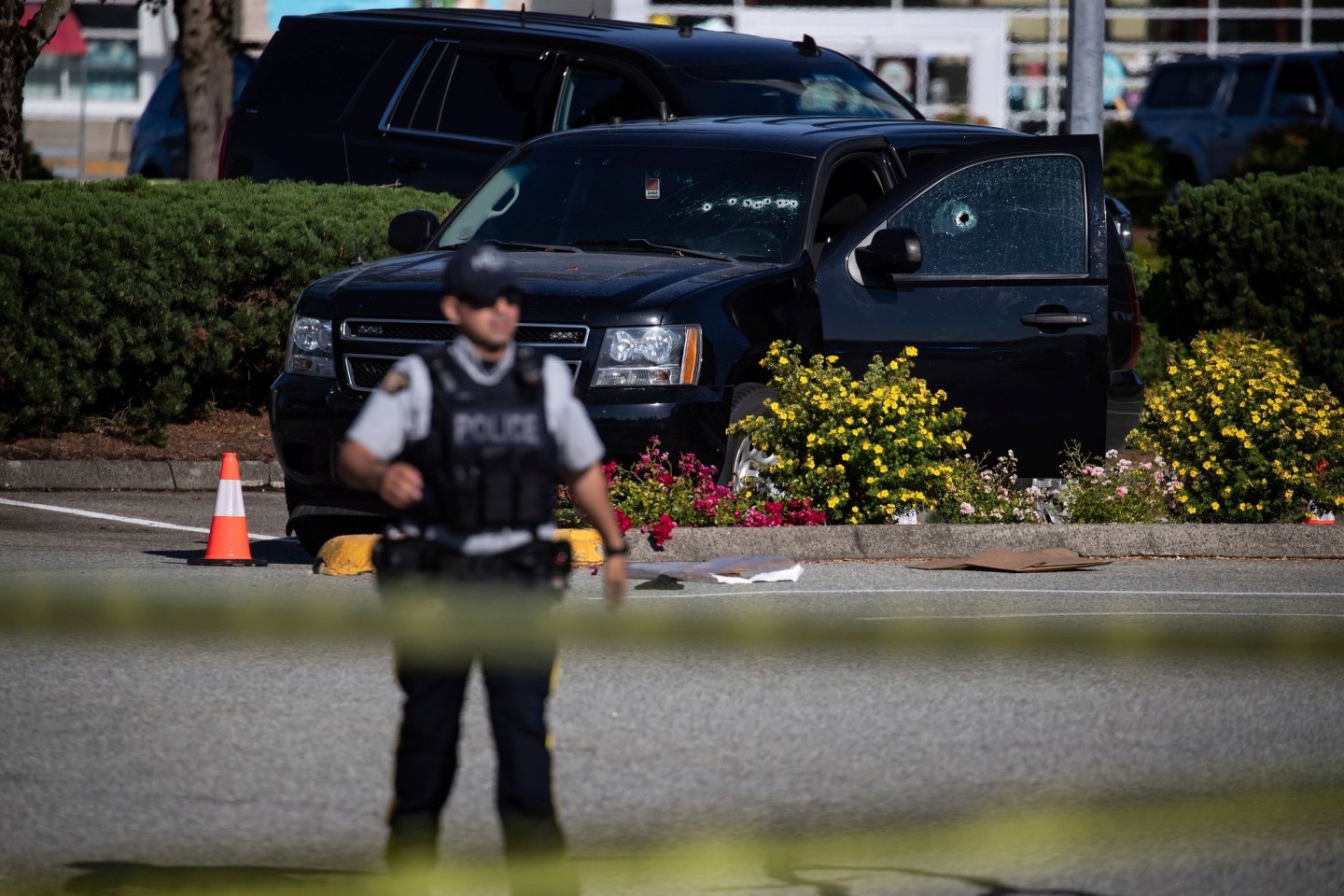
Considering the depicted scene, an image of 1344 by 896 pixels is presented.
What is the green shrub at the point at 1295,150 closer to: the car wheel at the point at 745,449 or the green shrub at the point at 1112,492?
the green shrub at the point at 1112,492

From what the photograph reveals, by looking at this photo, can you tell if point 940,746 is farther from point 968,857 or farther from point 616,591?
point 616,591

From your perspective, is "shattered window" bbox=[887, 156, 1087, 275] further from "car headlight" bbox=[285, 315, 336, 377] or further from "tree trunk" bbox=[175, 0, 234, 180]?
"tree trunk" bbox=[175, 0, 234, 180]

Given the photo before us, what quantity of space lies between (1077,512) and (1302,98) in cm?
1951

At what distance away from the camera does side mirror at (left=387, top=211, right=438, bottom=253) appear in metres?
10.7

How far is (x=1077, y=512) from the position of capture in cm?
1066

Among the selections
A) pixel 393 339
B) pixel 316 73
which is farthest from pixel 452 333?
pixel 316 73

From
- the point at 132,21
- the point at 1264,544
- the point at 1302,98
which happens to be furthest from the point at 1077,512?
the point at 132,21

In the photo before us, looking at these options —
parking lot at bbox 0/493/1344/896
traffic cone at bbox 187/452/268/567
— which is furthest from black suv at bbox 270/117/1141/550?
parking lot at bbox 0/493/1344/896

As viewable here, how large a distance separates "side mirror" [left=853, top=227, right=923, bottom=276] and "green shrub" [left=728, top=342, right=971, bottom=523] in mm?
402

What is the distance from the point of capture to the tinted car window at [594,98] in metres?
14.2

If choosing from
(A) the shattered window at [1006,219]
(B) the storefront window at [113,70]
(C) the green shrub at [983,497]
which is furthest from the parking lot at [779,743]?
(B) the storefront window at [113,70]

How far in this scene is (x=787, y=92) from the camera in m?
14.2

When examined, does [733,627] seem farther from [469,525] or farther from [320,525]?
[469,525]

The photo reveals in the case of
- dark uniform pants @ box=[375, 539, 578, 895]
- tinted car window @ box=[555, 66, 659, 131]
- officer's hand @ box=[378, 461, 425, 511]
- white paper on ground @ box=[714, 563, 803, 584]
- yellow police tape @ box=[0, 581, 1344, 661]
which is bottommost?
white paper on ground @ box=[714, 563, 803, 584]
